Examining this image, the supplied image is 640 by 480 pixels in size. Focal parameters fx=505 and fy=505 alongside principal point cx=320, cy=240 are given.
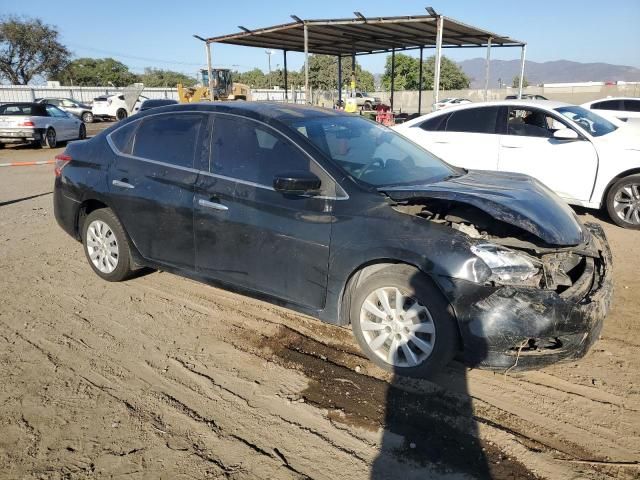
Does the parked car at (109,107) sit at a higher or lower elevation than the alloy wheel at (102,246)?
higher

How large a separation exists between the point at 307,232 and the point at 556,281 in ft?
5.36

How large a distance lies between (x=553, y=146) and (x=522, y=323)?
16.6 feet

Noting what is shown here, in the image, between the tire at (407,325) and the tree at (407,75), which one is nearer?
the tire at (407,325)

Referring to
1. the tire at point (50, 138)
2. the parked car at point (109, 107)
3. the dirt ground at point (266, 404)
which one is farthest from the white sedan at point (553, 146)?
the parked car at point (109, 107)

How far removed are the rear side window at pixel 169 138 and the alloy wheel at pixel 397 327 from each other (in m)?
1.93

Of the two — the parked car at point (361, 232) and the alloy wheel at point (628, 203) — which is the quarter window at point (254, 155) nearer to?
the parked car at point (361, 232)

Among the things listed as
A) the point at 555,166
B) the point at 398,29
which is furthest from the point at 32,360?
the point at 398,29

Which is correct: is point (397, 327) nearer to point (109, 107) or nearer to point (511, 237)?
point (511, 237)

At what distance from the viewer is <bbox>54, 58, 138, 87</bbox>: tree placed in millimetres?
71988

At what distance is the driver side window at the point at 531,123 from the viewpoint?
738 centimetres

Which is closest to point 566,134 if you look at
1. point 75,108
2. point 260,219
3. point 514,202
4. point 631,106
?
point 514,202

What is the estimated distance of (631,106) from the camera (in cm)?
1440

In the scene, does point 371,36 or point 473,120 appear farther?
point 371,36

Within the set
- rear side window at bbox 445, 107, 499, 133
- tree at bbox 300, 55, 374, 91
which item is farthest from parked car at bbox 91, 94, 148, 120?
tree at bbox 300, 55, 374, 91
